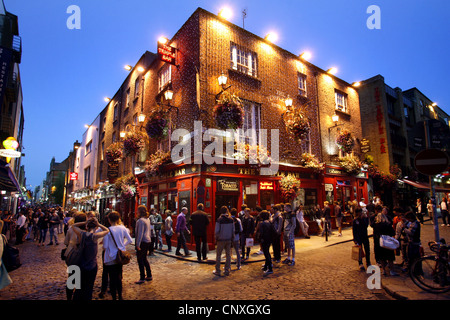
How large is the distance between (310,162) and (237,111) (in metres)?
6.71

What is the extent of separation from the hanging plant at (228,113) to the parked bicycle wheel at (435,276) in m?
8.13

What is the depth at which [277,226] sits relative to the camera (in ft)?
27.9

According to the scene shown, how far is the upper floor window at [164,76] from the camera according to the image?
1534cm

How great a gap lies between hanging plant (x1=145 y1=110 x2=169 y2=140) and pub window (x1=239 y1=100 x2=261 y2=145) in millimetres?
4101

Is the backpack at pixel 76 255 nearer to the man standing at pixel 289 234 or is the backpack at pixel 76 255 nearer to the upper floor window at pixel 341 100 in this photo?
the man standing at pixel 289 234

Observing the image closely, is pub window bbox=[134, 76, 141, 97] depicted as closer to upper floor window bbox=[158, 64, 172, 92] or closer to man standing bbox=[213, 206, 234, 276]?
upper floor window bbox=[158, 64, 172, 92]

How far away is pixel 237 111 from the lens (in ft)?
37.7

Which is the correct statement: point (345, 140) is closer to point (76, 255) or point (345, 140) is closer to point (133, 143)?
point (133, 143)

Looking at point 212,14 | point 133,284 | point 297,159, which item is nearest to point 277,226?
point 133,284

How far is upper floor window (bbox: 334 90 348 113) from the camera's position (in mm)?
19644

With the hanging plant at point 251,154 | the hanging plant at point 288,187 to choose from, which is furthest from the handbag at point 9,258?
the hanging plant at point 288,187

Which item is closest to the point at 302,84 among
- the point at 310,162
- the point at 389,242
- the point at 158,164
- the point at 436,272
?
the point at 310,162

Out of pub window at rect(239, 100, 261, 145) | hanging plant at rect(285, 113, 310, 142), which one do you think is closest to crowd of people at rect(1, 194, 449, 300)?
hanging plant at rect(285, 113, 310, 142)
